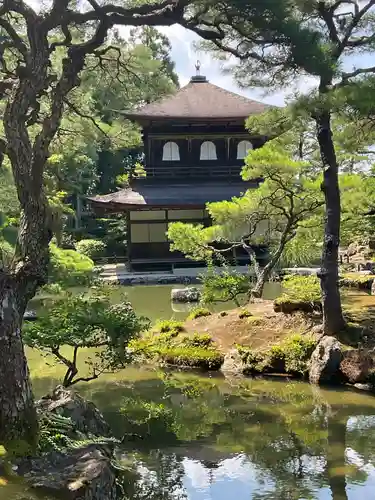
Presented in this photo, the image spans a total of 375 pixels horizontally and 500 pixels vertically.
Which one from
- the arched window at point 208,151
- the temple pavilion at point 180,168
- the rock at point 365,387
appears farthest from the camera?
the arched window at point 208,151

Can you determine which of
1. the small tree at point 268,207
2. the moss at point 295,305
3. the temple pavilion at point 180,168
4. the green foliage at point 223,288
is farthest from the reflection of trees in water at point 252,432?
the temple pavilion at point 180,168

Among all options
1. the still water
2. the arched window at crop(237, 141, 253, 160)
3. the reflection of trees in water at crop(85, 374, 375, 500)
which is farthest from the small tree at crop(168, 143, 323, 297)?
the arched window at crop(237, 141, 253, 160)

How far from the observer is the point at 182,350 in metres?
8.62

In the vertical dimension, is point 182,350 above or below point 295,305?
below

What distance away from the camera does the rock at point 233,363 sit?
26.4ft

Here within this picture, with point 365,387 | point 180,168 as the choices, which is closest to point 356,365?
point 365,387

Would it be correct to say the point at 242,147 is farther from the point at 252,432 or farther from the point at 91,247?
the point at 252,432

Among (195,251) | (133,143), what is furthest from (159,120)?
(133,143)

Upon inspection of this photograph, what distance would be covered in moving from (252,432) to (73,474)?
2.60 m

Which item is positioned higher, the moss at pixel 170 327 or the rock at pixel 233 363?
the moss at pixel 170 327

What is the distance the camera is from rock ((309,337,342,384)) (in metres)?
7.35

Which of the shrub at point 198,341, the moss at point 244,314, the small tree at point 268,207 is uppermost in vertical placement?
the small tree at point 268,207

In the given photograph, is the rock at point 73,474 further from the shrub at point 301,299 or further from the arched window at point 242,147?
the arched window at point 242,147

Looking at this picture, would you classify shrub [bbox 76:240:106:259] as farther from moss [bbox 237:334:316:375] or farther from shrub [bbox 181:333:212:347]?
moss [bbox 237:334:316:375]
